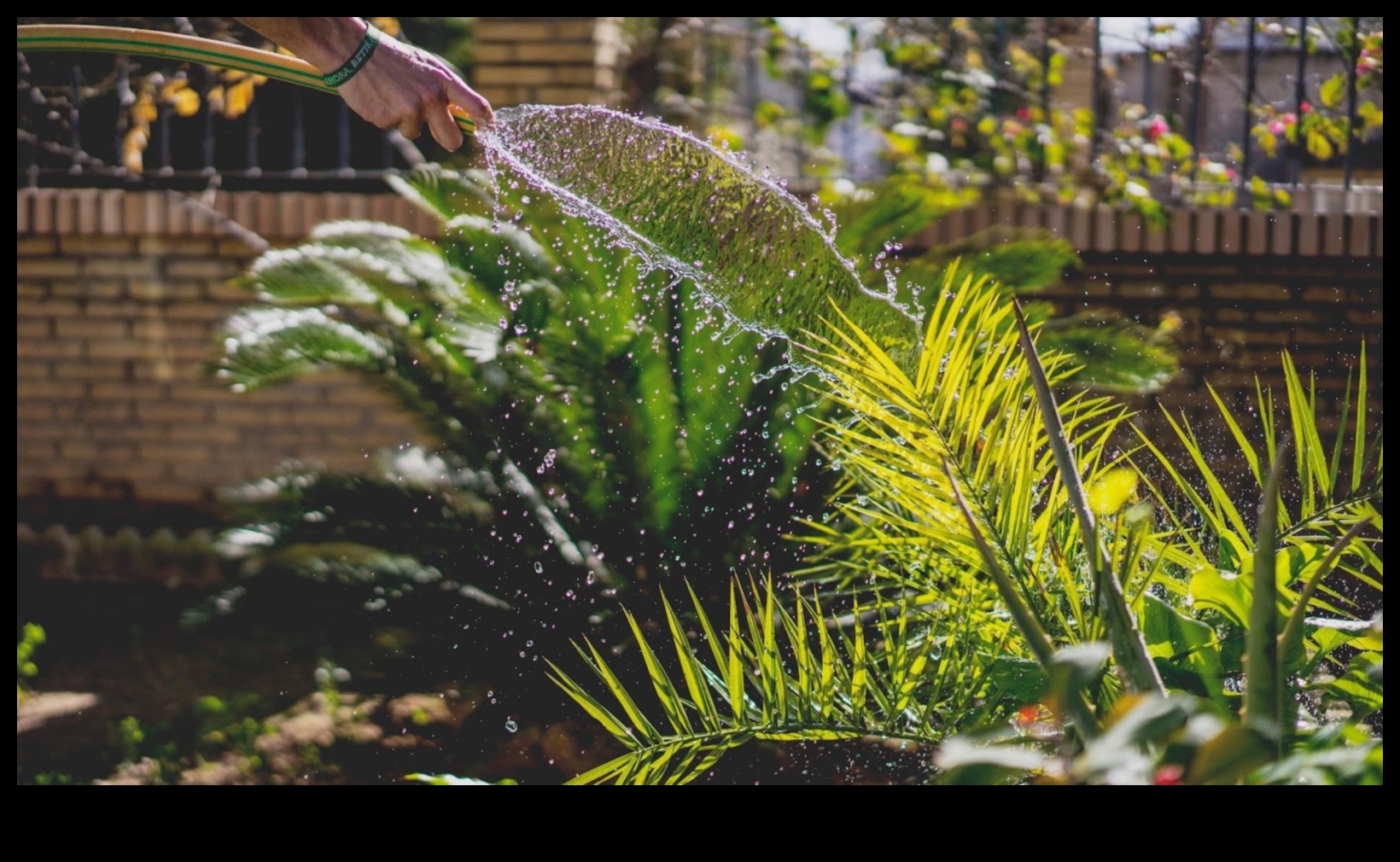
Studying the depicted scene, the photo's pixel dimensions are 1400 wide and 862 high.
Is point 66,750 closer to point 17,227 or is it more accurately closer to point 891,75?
point 17,227

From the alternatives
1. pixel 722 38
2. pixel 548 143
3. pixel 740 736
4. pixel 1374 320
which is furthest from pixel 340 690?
pixel 722 38

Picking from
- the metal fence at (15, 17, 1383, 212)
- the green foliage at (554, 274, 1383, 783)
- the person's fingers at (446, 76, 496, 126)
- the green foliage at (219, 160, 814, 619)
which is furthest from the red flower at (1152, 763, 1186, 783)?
the metal fence at (15, 17, 1383, 212)

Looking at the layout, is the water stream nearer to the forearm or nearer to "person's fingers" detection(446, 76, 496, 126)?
"person's fingers" detection(446, 76, 496, 126)

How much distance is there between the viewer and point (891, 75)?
5.82 metres

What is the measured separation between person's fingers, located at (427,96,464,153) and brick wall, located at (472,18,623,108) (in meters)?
2.64

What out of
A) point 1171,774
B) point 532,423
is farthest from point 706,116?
point 1171,774

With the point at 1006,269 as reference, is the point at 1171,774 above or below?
below

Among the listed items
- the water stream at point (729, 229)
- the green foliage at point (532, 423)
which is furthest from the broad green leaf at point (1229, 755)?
the green foliage at point (532, 423)

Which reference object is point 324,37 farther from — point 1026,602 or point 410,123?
point 1026,602

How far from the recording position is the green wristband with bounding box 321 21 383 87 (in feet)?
7.28

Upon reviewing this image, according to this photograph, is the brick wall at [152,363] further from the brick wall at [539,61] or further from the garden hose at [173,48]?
the garden hose at [173,48]

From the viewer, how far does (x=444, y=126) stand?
2.26 m

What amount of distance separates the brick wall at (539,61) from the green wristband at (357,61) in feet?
8.77

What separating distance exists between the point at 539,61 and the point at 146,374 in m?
1.89
